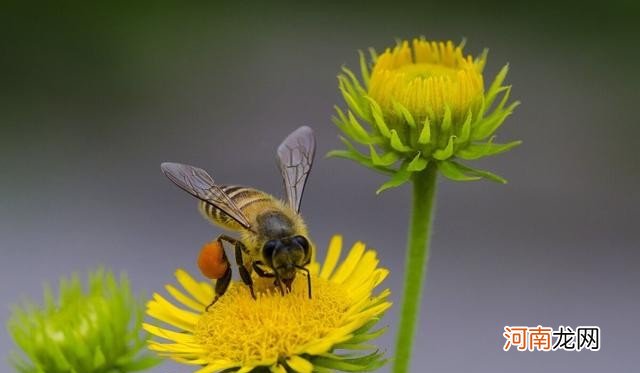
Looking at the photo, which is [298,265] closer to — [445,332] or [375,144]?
[375,144]

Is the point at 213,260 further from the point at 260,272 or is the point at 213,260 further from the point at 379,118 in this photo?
the point at 379,118

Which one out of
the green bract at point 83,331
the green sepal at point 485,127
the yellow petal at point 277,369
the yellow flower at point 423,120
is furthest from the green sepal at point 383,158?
the green bract at point 83,331

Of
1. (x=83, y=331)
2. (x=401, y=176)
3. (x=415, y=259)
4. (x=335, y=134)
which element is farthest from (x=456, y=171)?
(x=335, y=134)

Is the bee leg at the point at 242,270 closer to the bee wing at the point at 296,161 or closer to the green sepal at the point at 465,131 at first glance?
the bee wing at the point at 296,161

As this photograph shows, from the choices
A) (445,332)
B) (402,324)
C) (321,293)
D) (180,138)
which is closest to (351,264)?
(321,293)

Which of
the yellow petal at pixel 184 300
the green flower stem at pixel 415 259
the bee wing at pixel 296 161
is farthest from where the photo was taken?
the bee wing at pixel 296 161
